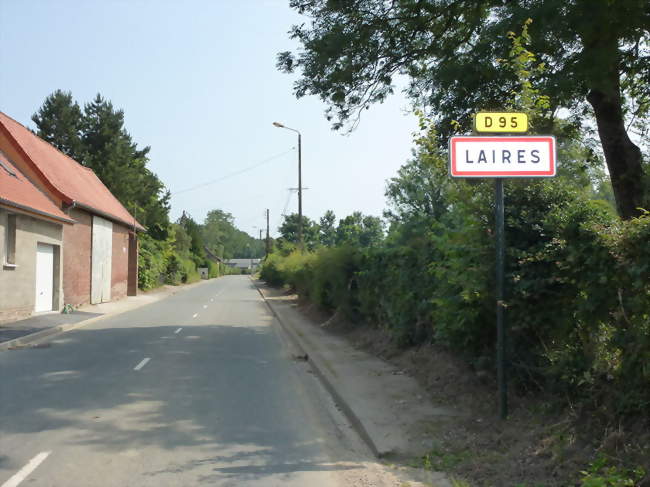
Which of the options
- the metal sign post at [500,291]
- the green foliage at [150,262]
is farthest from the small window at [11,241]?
the green foliage at [150,262]

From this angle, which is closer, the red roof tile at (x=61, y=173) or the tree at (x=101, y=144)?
the red roof tile at (x=61, y=173)

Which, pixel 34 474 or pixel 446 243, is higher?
pixel 446 243

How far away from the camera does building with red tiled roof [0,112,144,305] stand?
23.2 m

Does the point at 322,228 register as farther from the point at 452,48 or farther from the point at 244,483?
the point at 244,483

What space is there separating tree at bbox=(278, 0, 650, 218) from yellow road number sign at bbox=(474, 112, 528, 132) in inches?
162

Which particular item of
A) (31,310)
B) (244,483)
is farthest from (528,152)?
(31,310)

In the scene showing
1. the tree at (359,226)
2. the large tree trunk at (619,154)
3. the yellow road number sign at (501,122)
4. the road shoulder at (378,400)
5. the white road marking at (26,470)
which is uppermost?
the tree at (359,226)

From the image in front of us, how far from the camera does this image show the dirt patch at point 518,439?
4484 millimetres

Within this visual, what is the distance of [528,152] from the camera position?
6.06 meters

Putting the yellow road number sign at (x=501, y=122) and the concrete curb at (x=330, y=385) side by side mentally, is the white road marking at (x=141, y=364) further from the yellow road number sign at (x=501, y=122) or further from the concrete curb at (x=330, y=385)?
the yellow road number sign at (x=501, y=122)

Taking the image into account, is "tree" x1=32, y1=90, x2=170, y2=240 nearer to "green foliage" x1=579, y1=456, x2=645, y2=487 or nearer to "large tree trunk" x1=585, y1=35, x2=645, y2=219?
"large tree trunk" x1=585, y1=35, x2=645, y2=219

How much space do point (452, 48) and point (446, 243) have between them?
7.31 m

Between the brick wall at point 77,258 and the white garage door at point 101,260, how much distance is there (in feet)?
2.16

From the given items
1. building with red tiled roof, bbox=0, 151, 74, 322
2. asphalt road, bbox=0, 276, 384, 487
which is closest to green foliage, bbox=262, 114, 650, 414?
asphalt road, bbox=0, 276, 384, 487
